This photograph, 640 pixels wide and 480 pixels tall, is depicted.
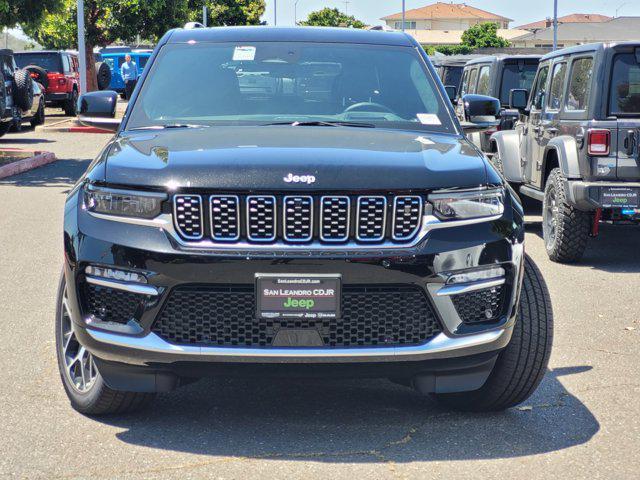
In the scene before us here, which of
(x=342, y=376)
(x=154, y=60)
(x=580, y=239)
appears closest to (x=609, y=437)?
(x=342, y=376)

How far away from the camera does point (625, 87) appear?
9.29m

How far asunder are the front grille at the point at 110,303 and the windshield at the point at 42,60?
93.3ft

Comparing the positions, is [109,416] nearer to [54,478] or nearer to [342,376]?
[54,478]

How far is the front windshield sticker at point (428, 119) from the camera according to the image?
17.9 feet

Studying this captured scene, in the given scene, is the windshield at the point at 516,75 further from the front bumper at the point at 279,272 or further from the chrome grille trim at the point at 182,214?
the chrome grille trim at the point at 182,214

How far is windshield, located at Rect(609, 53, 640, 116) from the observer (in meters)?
9.27

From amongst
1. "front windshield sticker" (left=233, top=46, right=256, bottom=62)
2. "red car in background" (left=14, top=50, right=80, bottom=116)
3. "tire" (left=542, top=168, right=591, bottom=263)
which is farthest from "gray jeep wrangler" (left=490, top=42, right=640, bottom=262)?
"red car in background" (left=14, top=50, right=80, bottom=116)

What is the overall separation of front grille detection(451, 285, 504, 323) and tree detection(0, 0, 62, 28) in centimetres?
1554

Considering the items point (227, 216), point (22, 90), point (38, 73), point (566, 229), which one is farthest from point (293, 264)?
point (38, 73)

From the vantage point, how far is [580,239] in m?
9.52

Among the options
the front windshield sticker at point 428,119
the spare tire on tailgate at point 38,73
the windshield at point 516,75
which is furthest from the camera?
the spare tire on tailgate at point 38,73

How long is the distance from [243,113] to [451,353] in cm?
179

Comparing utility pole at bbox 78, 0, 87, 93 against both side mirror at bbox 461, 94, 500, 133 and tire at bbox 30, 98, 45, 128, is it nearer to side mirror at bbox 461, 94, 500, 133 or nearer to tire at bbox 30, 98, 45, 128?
tire at bbox 30, 98, 45, 128

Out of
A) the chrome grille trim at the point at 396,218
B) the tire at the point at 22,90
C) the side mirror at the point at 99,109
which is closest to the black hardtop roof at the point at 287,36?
→ the side mirror at the point at 99,109
